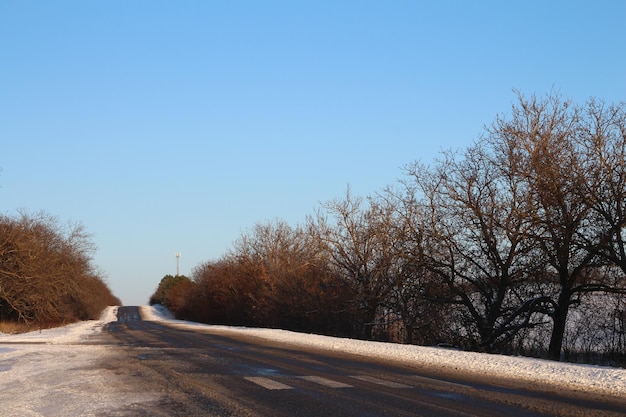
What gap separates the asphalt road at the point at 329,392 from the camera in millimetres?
9109

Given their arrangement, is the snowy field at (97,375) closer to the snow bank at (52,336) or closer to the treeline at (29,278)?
the snow bank at (52,336)

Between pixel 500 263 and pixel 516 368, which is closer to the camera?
pixel 516 368

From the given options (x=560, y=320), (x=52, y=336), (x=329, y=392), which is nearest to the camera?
(x=329, y=392)

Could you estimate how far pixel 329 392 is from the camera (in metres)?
10.9

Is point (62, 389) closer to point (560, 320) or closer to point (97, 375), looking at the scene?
point (97, 375)

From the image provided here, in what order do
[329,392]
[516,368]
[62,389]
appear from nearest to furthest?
[329,392], [62,389], [516,368]

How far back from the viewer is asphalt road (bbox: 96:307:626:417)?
9109mm

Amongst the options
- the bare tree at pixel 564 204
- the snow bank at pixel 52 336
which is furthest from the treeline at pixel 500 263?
Answer: the snow bank at pixel 52 336

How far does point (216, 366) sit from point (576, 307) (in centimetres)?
1681

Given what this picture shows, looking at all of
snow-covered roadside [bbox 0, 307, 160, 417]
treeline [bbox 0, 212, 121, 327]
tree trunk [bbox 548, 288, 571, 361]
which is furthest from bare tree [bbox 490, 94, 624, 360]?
treeline [bbox 0, 212, 121, 327]

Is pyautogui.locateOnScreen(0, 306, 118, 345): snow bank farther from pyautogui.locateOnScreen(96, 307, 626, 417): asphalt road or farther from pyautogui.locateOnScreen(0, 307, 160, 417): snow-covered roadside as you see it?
pyautogui.locateOnScreen(96, 307, 626, 417): asphalt road

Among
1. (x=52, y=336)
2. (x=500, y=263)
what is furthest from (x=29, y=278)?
(x=500, y=263)

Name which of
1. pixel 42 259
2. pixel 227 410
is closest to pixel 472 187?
pixel 227 410

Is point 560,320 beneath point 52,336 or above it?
above
